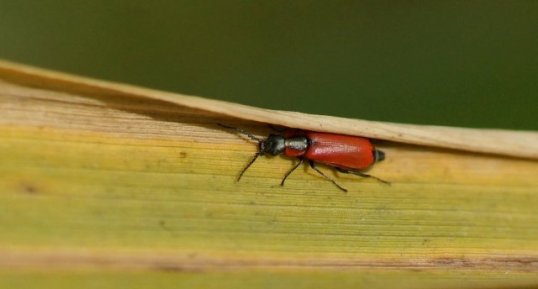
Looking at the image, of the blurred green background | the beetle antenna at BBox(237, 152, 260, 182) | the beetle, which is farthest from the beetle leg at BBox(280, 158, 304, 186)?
the blurred green background

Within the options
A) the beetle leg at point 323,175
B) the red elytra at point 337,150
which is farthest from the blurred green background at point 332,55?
the beetle leg at point 323,175

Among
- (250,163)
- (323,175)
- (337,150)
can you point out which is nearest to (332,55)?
(337,150)

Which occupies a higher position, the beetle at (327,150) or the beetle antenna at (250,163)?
the beetle at (327,150)

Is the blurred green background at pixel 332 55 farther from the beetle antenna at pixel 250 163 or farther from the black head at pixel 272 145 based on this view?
the beetle antenna at pixel 250 163

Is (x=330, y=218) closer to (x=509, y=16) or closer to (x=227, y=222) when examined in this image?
(x=227, y=222)

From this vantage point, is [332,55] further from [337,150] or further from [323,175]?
[323,175]

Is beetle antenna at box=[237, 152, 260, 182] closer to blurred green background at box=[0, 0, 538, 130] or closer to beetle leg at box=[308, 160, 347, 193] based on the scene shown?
beetle leg at box=[308, 160, 347, 193]

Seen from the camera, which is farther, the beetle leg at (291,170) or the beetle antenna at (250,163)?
the beetle leg at (291,170)
